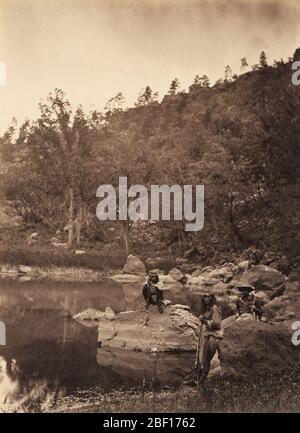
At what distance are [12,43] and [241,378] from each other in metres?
15.6

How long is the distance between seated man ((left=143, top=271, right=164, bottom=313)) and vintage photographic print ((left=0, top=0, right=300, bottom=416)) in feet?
0.15

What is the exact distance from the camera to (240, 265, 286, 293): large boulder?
28016mm

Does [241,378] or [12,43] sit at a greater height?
[12,43]

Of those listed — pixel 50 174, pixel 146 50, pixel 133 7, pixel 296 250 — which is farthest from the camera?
pixel 50 174

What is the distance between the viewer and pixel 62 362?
1402 cm

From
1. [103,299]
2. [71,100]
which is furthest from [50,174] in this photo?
[103,299]

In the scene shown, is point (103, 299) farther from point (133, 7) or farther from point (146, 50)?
point (133, 7)

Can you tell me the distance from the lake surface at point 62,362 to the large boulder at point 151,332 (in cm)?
51

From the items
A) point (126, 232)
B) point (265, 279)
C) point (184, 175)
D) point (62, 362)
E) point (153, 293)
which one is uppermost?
point (184, 175)

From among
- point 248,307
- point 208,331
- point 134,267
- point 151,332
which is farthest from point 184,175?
point 208,331

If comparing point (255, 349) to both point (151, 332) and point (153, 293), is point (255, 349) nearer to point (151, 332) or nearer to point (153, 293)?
point (151, 332)

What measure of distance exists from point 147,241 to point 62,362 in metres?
38.9

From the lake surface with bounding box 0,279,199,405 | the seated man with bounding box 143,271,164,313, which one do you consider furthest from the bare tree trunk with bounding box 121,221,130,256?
the seated man with bounding box 143,271,164,313

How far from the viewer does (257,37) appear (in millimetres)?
19312
